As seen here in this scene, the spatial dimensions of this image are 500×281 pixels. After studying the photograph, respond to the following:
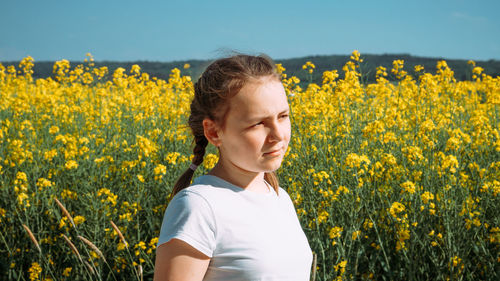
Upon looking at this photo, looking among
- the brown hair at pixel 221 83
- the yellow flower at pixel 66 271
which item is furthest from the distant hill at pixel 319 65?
the yellow flower at pixel 66 271

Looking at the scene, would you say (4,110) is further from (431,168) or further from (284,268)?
(284,268)

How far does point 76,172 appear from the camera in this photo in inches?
129

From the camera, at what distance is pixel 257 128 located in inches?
41.2

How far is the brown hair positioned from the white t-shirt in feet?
0.46

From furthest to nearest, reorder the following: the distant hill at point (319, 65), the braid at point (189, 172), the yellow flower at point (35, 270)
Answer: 1. the distant hill at point (319, 65)
2. the yellow flower at point (35, 270)
3. the braid at point (189, 172)

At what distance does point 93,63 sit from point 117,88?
0.88 m

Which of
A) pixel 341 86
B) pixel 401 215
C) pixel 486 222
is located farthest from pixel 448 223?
pixel 341 86

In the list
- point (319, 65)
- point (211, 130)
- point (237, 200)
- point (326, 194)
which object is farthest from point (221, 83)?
point (319, 65)

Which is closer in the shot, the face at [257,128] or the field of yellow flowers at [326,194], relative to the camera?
the face at [257,128]

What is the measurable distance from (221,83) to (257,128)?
0.13 meters

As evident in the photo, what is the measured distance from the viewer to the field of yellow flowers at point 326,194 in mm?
2602

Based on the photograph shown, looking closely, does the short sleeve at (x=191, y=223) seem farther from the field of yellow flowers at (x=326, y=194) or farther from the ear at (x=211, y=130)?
the field of yellow flowers at (x=326, y=194)

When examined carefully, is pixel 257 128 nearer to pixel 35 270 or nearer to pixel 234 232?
pixel 234 232

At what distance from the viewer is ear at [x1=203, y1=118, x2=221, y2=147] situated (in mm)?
1109
